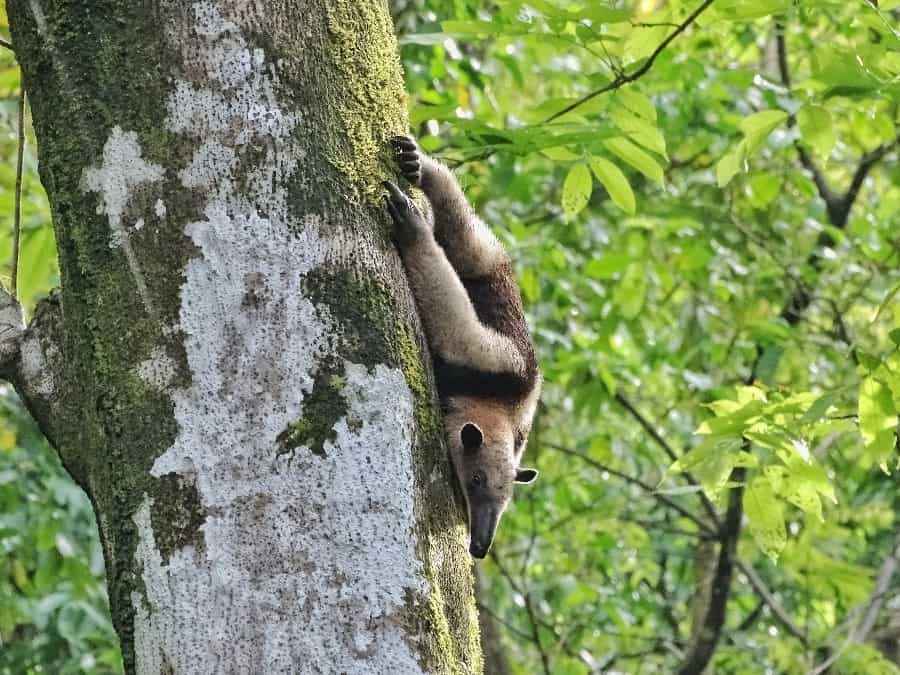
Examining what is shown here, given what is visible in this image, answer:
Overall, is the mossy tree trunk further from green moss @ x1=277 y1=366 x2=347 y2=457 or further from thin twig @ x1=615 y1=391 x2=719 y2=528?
thin twig @ x1=615 y1=391 x2=719 y2=528

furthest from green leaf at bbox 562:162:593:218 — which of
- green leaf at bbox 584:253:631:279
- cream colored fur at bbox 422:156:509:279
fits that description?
green leaf at bbox 584:253:631:279

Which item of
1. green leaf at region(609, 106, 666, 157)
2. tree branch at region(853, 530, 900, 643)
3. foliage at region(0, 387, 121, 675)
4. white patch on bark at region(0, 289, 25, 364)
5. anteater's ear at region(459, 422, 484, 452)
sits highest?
green leaf at region(609, 106, 666, 157)

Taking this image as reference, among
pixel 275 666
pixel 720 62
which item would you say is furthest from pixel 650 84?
pixel 275 666

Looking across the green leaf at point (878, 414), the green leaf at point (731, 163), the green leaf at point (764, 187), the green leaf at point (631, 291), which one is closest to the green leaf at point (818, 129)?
the green leaf at point (731, 163)

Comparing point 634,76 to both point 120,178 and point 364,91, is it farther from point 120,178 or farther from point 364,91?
point 120,178

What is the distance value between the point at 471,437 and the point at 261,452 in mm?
2061

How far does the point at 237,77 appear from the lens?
2.27 metres

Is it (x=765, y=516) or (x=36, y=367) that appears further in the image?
(x=765, y=516)

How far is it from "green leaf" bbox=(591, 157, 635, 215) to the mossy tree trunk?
1.59 m

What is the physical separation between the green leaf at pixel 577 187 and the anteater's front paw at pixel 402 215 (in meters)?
1.33

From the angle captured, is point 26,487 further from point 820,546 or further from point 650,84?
point 820,546

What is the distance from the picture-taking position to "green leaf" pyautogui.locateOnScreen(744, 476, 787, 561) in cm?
378

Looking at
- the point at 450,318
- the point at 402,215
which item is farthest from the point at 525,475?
the point at 402,215

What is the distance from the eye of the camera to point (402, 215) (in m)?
2.58
